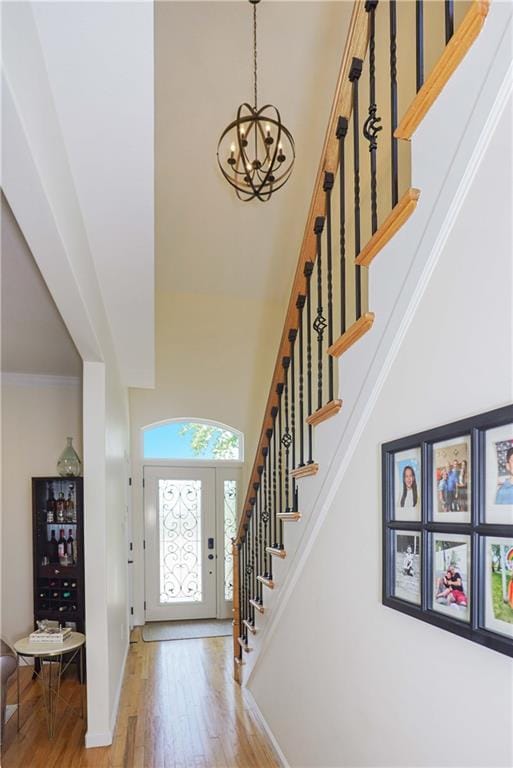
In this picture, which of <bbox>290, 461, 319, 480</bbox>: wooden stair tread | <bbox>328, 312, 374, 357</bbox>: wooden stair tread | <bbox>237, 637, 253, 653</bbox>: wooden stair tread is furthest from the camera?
<bbox>237, 637, 253, 653</bbox>: wooden stair tread

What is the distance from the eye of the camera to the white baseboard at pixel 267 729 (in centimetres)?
294

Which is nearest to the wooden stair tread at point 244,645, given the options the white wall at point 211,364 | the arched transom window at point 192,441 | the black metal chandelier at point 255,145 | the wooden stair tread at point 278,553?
the wooden stair tread at point 278,553

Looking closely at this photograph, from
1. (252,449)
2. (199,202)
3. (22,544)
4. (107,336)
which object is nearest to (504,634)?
A: (107,336)

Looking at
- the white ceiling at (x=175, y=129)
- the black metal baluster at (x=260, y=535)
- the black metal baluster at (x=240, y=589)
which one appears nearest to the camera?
the white ceiling at (x=175, y=129)

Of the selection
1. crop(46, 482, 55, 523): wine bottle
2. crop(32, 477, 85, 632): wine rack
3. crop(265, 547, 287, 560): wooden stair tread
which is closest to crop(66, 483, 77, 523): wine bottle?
crop(32, 477, 85, 632): wine rack

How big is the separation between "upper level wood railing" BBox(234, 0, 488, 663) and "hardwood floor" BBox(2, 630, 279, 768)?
1.56 ft

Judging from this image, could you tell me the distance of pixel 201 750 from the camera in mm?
3240

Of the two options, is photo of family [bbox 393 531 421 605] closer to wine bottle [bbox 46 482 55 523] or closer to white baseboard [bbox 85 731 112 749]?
white baseboard [bbox 85 731 112 749]

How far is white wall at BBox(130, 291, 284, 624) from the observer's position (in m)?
6.95

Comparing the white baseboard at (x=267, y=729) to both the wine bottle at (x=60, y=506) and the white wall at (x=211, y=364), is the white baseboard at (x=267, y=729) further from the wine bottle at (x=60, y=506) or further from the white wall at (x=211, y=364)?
the white wall at (x=211, y=364)

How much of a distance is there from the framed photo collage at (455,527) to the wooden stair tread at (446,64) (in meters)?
0.86

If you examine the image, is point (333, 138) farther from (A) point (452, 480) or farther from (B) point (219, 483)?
(B) point (219, 483)

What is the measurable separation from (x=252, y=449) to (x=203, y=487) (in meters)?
0.85

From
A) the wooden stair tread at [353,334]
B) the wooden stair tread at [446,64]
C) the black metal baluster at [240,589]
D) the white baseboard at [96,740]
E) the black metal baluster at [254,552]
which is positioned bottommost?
the white baseboard at [96,740]
